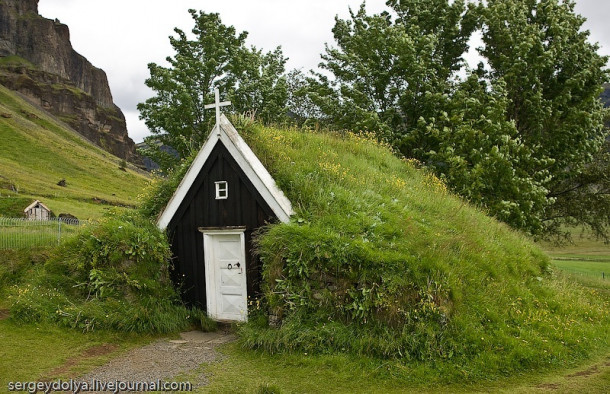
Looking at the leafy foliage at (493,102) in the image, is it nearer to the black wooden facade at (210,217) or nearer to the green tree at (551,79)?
the green tree at (551,79)

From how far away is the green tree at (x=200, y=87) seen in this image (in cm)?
2550

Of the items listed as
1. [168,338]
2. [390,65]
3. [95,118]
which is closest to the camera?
[168,338]

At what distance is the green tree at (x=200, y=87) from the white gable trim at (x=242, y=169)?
11843 mm

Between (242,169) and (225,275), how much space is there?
297 centimetres

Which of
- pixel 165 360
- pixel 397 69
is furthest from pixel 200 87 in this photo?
Result: pixel 165 360

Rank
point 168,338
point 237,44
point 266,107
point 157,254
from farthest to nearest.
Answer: point 237,44 → point 266,107 → point 157,254 → point 168,338

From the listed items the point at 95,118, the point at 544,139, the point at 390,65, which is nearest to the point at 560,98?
the point at 544,139

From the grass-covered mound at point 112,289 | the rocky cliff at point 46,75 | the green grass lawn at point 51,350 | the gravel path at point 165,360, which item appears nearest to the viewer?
the gravel path at point 165,360

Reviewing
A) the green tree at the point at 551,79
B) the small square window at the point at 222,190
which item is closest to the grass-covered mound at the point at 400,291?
the small square window at the point at 222,190

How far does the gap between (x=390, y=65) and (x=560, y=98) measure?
801cm

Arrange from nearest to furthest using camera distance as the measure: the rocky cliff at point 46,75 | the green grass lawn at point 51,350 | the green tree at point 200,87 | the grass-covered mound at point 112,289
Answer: the green grass lawn at point 51,350 → the grass-covered mound at point 112,289 → the green tree at point 200,87 → the rocky cliff at point 46,75

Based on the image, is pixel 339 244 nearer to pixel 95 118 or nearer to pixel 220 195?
pixel 220 195

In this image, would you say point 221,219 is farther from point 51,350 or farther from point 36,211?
point 36,211

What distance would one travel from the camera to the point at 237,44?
29.8m
